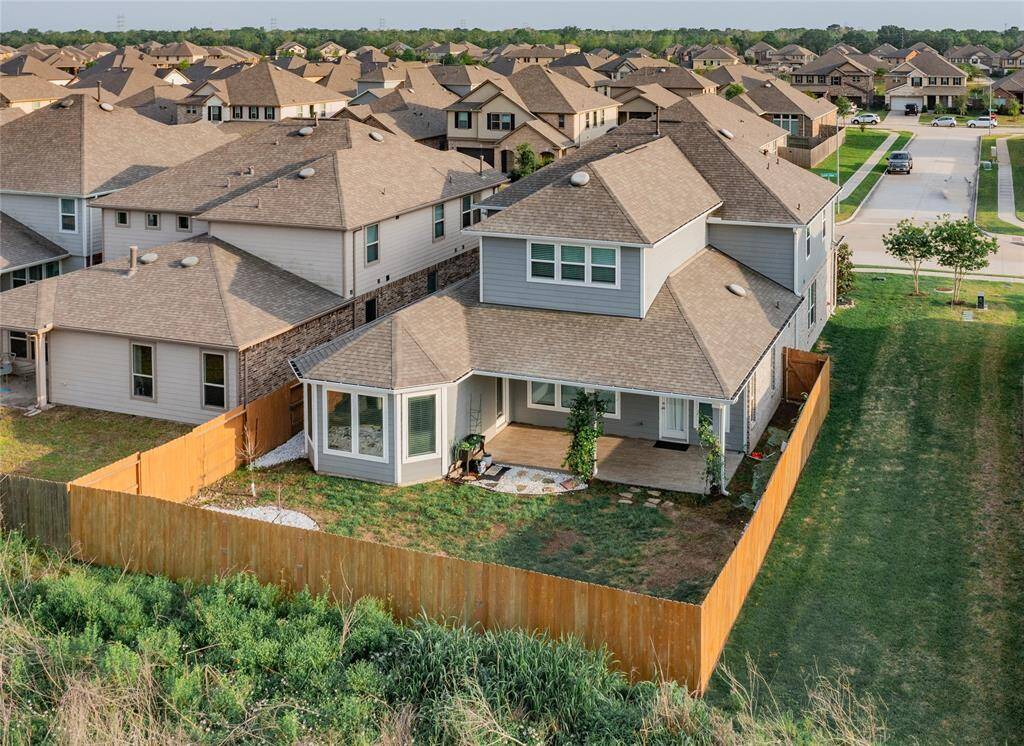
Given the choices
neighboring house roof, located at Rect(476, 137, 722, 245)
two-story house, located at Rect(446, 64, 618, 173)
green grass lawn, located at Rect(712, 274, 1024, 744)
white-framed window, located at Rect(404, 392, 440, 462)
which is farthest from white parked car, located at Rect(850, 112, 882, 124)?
white-framed window, located at Rect(404, 392, 440, 462)

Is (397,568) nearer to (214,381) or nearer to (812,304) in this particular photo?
(214,381)

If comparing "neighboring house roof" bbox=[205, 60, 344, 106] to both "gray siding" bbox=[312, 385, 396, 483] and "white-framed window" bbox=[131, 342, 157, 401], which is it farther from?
"gray siding" bbox=[312, 385, 396, 483]

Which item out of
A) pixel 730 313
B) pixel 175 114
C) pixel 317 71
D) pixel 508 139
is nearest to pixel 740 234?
pixel 730 313

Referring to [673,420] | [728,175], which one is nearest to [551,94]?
[728,175]

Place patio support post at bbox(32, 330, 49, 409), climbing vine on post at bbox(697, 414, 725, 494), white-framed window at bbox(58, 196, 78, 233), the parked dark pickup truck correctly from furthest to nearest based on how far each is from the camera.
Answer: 1. the parked dark pickup truck
2. white-framed window at bbox(58, 196, 78, 233)
3. patio support post at bbox(32, 330, 49, 409)
4. climbing vine on post at bbox(697, 414, 725, 494)

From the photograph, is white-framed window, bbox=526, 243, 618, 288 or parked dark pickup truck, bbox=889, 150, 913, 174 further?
parked dark pickup truck, bbox=889, 150, 913, 174

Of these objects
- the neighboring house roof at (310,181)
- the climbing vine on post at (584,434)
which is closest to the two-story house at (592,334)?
the climbing vine on post at (584,434)
